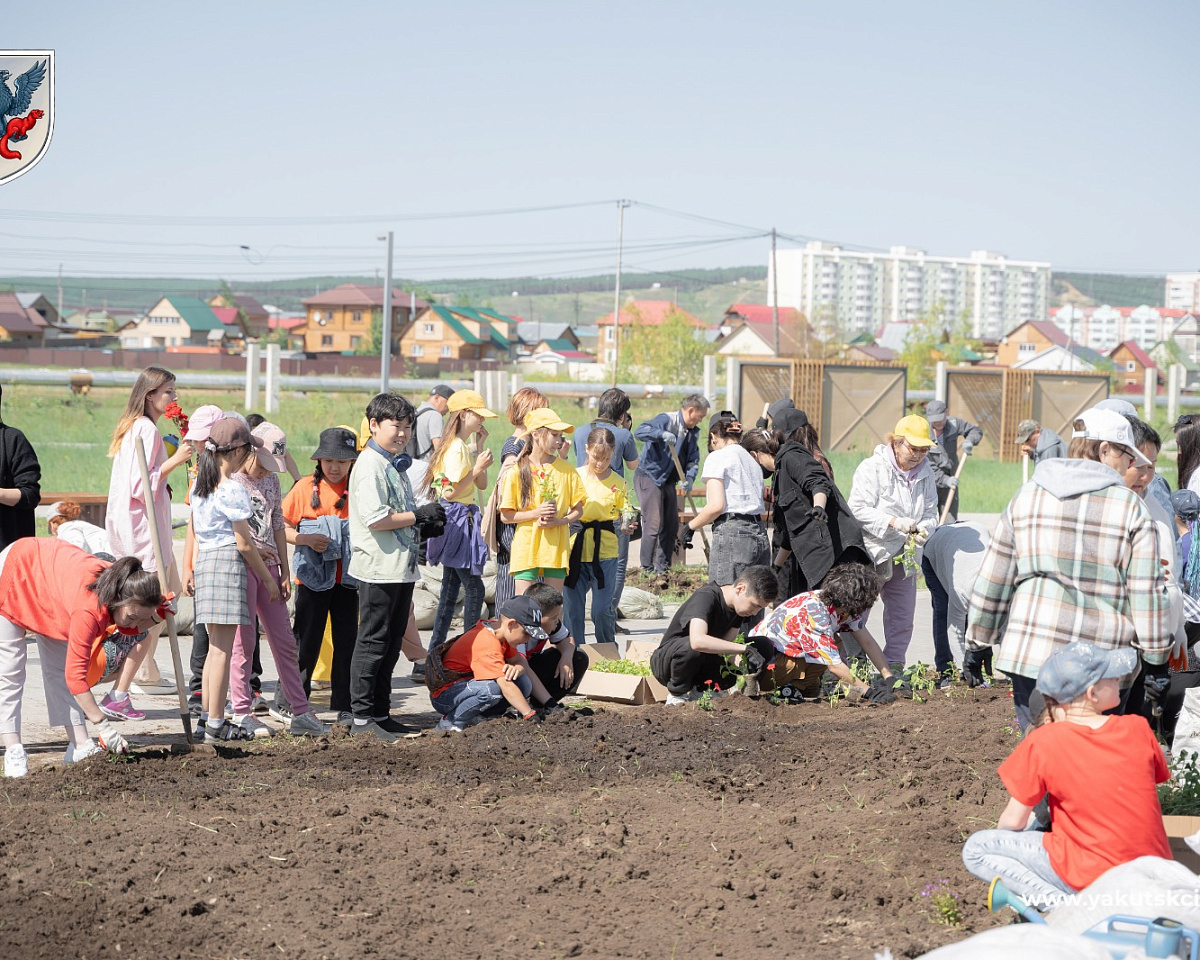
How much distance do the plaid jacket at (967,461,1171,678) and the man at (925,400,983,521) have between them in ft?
23.2

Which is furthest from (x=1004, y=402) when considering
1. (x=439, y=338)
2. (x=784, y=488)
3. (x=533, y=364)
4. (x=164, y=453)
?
(x=439, y=338)

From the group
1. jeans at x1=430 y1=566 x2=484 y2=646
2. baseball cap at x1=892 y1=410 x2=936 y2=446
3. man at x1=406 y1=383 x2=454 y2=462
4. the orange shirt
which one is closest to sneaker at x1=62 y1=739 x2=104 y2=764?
the orange shirt

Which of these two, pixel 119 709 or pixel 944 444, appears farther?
pixel 944 444

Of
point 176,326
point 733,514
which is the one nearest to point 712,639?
point 733,514

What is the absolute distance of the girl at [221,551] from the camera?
6.27 metres

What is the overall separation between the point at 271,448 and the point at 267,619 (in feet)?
3.25

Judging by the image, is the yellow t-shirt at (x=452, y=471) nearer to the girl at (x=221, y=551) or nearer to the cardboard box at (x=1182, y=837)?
the girl at (x=221, y=551)

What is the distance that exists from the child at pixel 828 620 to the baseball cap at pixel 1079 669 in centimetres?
332

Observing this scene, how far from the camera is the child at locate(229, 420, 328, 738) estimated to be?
657cm

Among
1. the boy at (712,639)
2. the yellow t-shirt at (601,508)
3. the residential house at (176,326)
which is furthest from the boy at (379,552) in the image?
the residential house at (176,326)

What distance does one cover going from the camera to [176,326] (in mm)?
134000

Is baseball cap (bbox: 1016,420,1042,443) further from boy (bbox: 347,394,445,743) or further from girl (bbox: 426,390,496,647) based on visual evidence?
boy (bbox: 347,394,445,743)

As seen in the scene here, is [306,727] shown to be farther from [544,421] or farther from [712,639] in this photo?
[544,421]

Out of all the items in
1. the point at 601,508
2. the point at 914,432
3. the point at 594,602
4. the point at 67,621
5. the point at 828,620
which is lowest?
the point at 594,602
